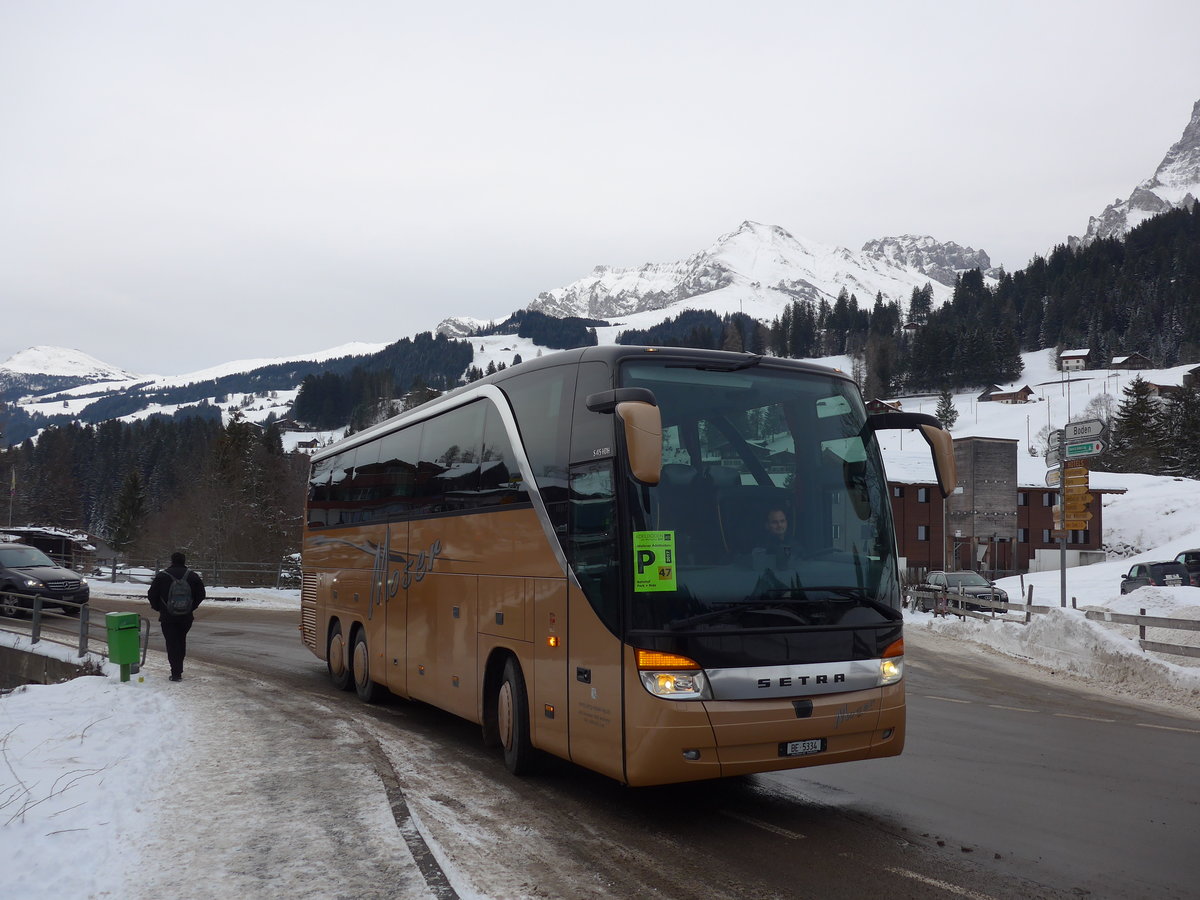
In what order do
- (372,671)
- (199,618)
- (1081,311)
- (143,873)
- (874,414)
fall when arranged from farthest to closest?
(1081,311), (199,618), (372,671), (874,414), (143,873)

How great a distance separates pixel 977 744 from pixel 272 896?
25.4 feet

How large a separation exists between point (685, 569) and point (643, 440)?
113 centimetres

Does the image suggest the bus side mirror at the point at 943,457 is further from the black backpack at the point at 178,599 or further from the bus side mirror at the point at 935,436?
the black backpack at the point at 178,599

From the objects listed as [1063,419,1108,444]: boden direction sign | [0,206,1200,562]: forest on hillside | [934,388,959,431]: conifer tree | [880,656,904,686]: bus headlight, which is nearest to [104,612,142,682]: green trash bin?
[880,656,904,686]: bus headlight

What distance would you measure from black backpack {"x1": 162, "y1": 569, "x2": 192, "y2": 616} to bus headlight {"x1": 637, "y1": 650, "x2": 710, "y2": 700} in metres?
9.94

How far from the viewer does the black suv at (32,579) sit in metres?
25.8

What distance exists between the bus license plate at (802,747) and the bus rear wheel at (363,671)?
782 cm

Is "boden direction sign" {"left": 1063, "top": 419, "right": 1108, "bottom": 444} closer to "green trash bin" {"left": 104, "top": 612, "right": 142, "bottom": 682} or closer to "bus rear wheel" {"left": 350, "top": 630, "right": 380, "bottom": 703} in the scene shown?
"bus rear wheel" {"left": 350, "top": 630, "right": 380, "bottom": 703}

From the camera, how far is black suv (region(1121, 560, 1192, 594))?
1403 inches

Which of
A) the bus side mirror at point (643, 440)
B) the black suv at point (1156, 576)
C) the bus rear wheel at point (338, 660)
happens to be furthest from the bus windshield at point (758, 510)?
the black suv at point (1156, 576)

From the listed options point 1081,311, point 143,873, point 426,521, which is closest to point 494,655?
point 426,521

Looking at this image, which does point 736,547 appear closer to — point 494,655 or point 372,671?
point 494,655

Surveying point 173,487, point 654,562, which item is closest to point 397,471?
point 654,562

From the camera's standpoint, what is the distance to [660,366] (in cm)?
764
